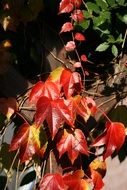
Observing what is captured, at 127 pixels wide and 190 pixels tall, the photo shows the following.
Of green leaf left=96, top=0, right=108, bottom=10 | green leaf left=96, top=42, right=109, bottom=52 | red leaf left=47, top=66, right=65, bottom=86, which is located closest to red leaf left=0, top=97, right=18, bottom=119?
red leaf left=47, top=66, right=65, bottom=86

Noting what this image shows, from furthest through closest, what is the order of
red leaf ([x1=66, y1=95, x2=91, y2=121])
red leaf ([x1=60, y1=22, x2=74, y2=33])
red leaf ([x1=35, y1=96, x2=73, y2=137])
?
red leaf ([x1=60, y1=22, x2=74, y2=33]) → red leaf ([x1=66, y1=95, x2=91, y2=121]) → red leaf ([x1=35, y1=96, x2=73, y2=137])

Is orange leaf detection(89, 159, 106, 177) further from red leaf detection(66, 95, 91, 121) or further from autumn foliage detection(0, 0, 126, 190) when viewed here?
red leaf detection(66, 95, 91, 121)

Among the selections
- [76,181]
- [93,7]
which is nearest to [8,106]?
[76,181]

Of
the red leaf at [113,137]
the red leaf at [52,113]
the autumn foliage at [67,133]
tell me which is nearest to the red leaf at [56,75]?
the autumn foliage at [67,133]

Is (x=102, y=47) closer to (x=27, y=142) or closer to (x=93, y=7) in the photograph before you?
(x=93, y=7)

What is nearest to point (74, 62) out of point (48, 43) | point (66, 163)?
point (48, 43)

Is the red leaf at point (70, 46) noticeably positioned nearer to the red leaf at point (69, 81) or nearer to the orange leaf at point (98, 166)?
the red leaf at point (69, 81)
